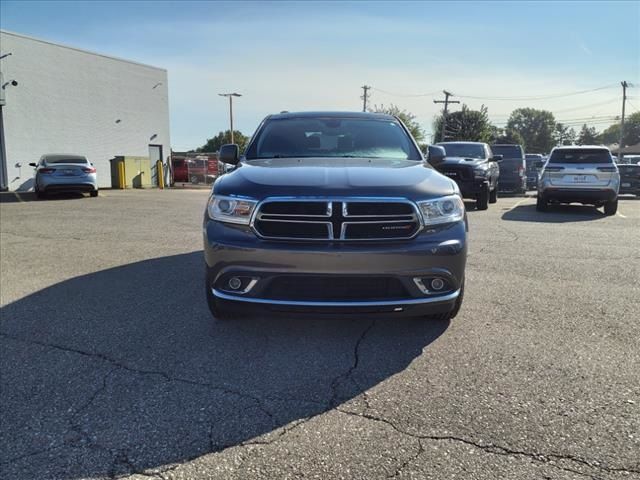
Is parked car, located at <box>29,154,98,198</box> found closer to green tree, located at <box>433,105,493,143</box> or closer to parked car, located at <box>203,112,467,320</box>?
parked car, located at <box>203,112,467,320</box>

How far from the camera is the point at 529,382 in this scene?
315cm

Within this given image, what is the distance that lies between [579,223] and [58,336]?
33.3 feet

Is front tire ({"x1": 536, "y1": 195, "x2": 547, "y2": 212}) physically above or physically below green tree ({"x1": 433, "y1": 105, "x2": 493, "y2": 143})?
below

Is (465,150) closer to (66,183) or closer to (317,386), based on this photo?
(66,183)

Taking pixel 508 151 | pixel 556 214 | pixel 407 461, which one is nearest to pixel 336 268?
pixel 407 461

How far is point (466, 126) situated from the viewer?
224 feet

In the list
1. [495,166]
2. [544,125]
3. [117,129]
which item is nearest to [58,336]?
A: [495,166]

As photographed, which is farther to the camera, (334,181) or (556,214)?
(556,214)

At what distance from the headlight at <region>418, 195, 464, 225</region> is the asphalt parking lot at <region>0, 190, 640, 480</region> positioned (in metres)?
0.93

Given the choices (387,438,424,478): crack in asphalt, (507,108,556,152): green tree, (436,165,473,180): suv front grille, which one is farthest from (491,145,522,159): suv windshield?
(507,108,556,152): green tree

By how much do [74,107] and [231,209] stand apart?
2549 cm

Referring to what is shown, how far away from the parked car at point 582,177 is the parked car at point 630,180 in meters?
9.23

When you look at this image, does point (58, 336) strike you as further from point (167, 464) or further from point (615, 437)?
point (615, 437)

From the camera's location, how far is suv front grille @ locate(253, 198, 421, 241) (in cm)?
342
